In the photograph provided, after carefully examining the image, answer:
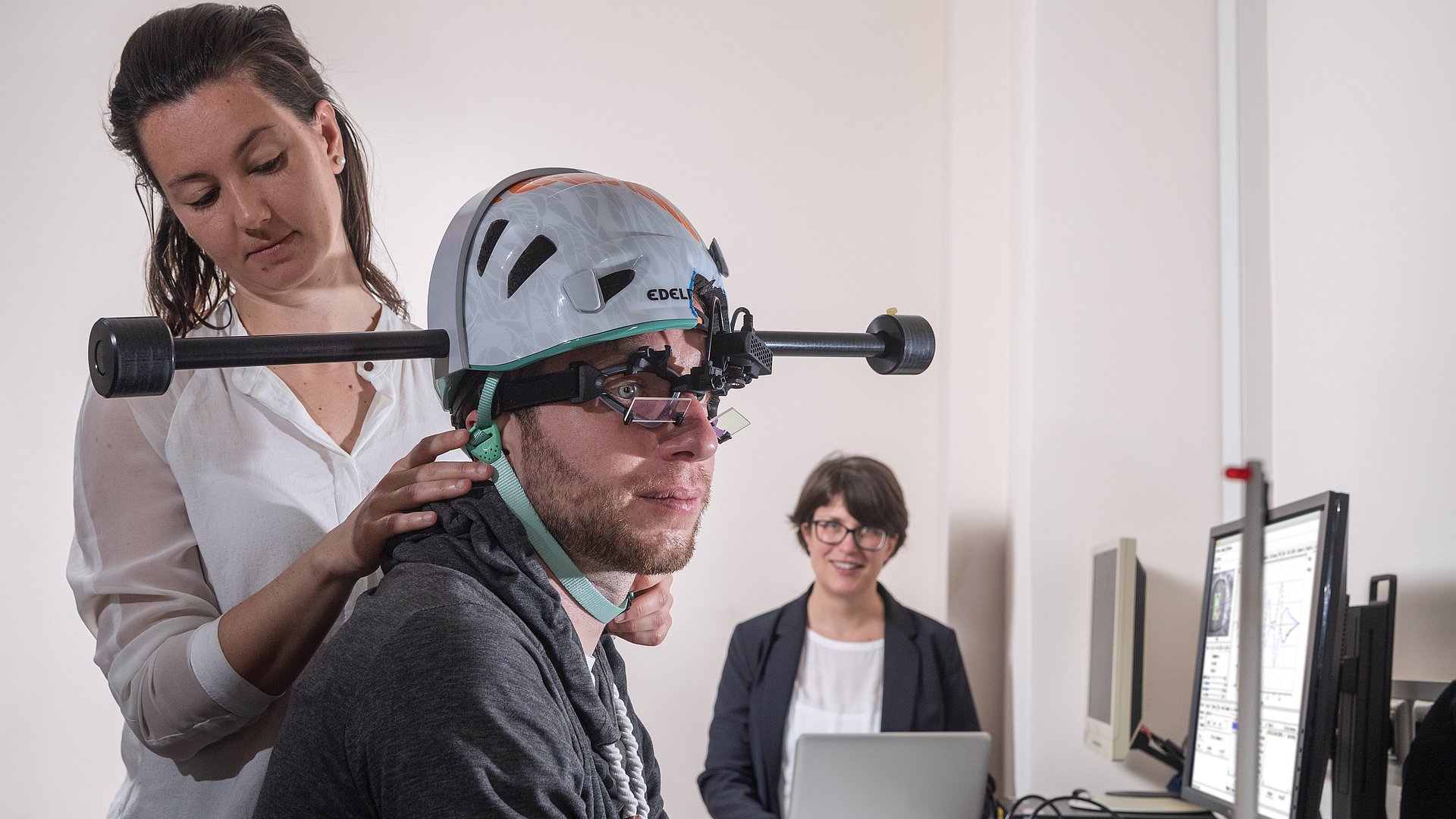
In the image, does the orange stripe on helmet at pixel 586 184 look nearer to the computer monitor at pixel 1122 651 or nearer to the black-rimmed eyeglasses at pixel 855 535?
the computer monitor at pixel 1122 651

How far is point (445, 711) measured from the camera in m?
0.82

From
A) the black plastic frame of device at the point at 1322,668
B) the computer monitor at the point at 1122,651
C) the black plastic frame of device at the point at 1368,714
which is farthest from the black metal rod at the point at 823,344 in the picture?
the computer monitor at the point at 1122,651

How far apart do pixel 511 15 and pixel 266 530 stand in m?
2.59

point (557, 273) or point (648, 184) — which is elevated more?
point (648, 184)

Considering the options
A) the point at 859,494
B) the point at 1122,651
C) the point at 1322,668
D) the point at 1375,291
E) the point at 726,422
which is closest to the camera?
the point at 726,422

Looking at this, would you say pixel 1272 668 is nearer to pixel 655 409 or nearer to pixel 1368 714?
pixel 1368 714

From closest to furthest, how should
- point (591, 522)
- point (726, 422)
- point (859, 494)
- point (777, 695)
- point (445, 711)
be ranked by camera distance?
point (445, 711)
point (591, 522)
point (726, 422)
point (777, 695)
point (859, 494)

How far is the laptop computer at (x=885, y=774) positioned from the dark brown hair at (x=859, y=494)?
2.68ft

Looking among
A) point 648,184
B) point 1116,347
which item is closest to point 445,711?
point 1116,347

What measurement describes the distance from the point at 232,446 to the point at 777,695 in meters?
1.96

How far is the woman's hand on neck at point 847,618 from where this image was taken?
3092 mm

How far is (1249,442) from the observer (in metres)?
2.79

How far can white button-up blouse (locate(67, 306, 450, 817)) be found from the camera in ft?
3.79

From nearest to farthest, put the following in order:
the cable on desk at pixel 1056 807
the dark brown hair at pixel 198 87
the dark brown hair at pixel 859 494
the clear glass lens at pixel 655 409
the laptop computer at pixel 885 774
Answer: the clear glass lens at pixel 655 409
the dark brown hair at pixel 198 87
the cable on desk at pixel 1056 807
the laptop computer at pixel 885 774
the dark brown hair at pixel 859 494
